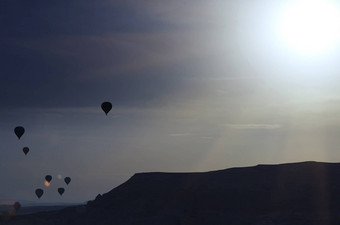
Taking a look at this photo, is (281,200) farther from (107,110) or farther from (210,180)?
(107,110)

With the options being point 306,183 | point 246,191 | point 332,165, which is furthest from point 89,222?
point 332,165

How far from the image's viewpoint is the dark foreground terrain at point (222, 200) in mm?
112750

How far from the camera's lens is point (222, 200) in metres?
122

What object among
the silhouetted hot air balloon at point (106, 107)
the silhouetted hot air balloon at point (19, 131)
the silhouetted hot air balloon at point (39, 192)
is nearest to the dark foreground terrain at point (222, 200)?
the silhouetted hot air balloon at point (39, 192)

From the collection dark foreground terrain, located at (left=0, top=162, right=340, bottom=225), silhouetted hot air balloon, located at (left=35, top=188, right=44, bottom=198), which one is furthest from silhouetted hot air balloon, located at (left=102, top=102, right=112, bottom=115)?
silhouetted hot air balloon, located at (left=35, top=188, right=44, bottom=198)

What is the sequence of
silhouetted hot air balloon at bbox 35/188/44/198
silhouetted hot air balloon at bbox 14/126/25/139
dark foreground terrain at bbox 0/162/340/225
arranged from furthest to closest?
silhouetted hot air balloon at bbox 35/188/44/198 → silhouetted hot air balloon at bbox 14/126/25/139 → dark foreground terrain at bbox 0/162/340/225

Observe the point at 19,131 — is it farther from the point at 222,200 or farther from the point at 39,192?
the point at 222,200

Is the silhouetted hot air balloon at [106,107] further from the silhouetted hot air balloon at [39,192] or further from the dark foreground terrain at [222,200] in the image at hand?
the silhouetted hot air balloon at [39,192]

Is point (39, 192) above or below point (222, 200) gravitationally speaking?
above

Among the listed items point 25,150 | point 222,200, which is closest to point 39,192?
point 25,150

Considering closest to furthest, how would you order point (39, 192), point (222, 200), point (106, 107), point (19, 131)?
point (106, 107) → point (19, 131) → point (222, 200) → point (39, 192)

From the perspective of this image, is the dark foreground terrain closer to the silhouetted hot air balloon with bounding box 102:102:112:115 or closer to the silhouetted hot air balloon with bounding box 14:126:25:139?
the silhouetted hot air balloon with bounding box 14:126:25:139

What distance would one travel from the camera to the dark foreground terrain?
11275 cm

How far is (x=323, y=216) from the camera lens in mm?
107125
